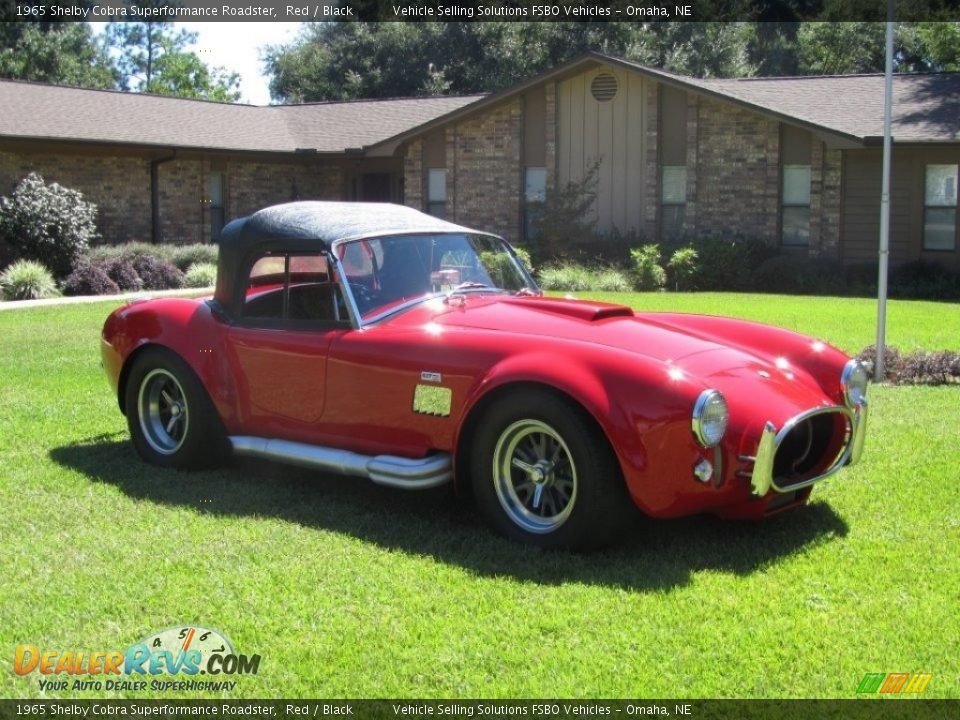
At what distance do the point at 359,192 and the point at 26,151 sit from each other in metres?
9.10

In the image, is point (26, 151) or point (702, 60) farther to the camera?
point (702, 60)

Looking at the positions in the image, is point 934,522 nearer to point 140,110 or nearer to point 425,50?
point 140,110

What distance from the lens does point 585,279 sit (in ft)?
70.9

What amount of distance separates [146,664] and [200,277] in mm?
19573

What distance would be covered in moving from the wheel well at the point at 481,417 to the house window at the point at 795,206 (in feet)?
62.6

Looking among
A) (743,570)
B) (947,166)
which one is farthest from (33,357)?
(947,166)

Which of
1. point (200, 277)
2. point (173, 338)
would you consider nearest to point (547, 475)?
point (173, 338)

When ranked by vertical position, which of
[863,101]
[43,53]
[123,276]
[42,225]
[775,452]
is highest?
[43,53]

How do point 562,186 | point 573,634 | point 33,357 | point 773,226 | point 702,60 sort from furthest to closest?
point 702,60
point 562,186
point 773,226
point 33,357
point 573,634

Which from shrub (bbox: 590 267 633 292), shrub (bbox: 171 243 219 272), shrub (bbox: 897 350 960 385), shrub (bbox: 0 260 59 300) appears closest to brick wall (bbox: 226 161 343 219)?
shrub (bbox: 171 243 219 272)

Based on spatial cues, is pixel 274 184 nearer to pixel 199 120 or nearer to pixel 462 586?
pixel 199 120

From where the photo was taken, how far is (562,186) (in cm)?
2548

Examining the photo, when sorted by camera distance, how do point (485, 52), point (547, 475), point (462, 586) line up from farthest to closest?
point (485, 52) < point (547, 475) < point (462, 586)

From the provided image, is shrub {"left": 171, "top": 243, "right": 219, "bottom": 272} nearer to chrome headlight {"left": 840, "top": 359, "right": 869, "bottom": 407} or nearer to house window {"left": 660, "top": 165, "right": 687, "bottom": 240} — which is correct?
house window {"left": 660, "top": 165, "right": 687, "bottom": 240}
